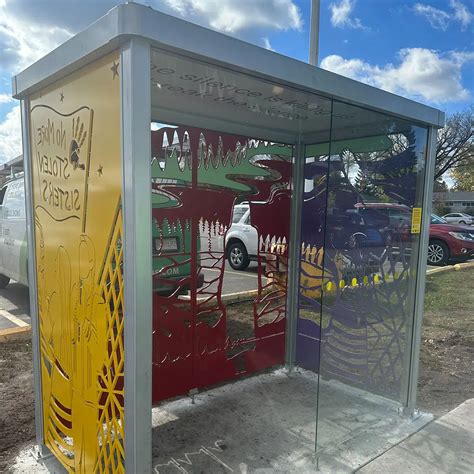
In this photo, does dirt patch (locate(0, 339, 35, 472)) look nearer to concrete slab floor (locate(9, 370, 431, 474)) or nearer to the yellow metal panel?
concrete slab floor (locate(9, 370, 431, 474))

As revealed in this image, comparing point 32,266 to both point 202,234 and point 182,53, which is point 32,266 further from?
point 182,53

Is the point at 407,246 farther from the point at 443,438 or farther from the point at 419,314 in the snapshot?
the point at 443,438

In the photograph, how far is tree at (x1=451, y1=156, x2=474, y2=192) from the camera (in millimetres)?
41688

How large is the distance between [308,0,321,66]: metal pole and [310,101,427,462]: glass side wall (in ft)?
5.27

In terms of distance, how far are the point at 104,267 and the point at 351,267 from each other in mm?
2228

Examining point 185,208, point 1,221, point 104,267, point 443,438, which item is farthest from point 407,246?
point 1,221

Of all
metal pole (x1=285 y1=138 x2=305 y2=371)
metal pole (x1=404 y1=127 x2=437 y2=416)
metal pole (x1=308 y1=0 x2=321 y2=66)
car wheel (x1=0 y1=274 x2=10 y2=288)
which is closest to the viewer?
metal pole (x1=404 y1=127 x2=437 y2=416)

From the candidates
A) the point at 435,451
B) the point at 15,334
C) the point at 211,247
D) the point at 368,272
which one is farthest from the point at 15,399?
the point at 435,451

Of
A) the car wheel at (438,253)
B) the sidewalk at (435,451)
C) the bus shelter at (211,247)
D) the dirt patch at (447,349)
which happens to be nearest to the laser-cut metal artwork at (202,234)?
the bus shelter at (211,247)

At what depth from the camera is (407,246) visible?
331 centimetres

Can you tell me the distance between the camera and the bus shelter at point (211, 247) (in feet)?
5.86

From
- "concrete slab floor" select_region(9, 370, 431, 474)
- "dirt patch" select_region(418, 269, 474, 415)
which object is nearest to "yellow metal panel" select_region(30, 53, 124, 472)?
"concrete slab floor" select_region(9, 370, 431, 474)

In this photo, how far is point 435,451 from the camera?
9.58ft

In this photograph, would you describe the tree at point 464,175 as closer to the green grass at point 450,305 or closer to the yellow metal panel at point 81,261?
the green grass at point 450,305
